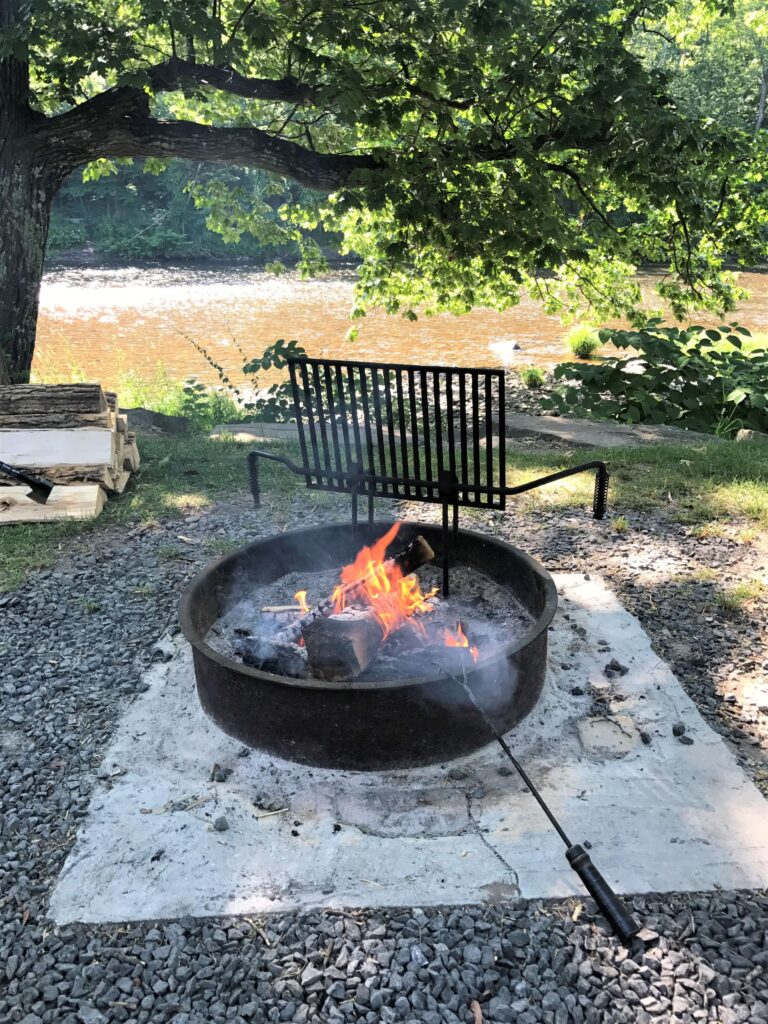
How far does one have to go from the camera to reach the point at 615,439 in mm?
7188

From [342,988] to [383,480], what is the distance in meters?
2.03

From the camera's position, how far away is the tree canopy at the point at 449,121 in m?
5.37

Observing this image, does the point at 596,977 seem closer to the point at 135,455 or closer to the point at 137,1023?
the point at 137,1023

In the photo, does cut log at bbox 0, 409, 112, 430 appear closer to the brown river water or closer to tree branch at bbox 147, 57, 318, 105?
tree branch at bbox 147, 57, 318, 105

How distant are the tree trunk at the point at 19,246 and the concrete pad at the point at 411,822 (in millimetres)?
4860

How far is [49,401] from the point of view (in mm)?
5863

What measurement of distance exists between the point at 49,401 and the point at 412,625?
12.4 ft

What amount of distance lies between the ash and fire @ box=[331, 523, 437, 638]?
4 centimetres

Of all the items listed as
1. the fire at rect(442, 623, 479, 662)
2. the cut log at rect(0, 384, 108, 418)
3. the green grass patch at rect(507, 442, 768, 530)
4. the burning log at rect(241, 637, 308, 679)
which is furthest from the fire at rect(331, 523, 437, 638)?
the cut log at rect(0, 384, 108, 418)

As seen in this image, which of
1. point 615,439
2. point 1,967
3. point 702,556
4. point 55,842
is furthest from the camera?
point 615,439

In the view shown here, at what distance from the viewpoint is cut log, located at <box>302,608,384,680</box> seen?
2980 millimetres

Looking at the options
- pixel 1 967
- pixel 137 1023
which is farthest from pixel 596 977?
pixel 1 967

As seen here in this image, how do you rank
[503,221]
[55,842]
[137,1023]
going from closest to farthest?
[137,1023] < [55,842] < [503,221]

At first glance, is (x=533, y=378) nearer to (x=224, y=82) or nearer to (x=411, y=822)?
(x=224, y=82)
